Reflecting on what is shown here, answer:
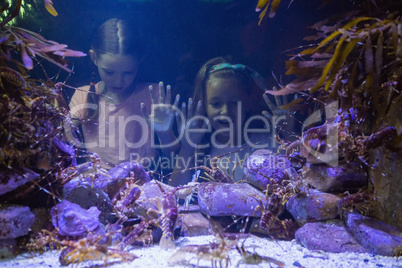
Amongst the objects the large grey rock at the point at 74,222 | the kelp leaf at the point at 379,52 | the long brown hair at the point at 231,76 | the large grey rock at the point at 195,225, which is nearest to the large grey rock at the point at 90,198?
the large grey rock at the point at 74,222

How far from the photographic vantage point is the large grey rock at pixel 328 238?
8.53 feet

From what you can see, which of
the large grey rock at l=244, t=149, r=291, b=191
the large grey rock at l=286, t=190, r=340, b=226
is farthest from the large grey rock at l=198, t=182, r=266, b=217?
the large grey rock at l=286, t=190, r=340, b=226

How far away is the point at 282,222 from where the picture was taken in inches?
125

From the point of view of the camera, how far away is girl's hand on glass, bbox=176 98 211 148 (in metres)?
5.36

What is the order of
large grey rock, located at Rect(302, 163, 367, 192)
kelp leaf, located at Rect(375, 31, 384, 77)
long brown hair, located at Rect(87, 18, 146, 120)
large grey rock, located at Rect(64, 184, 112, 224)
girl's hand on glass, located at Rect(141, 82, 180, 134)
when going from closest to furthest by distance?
kelp leaf, located at Rect(375, 31, 384, 77) < large grey rock, located at Rect(64, 184, 112, 224) < large grey rock, located at Rect(302, 163, 367, 192) < girl's hand on glass, located at Rect(141, 82, 180, 134) < long brown hair, located at Rect(87, 18, 146, 120)

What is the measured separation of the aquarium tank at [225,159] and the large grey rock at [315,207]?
2 cm

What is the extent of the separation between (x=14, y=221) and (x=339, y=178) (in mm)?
3621

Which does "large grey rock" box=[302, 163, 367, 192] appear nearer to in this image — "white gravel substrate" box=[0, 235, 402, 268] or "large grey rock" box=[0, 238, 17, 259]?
"white gravel substrate" box=[0, 235, 402, 268]

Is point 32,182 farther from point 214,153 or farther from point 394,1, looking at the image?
point 394,1

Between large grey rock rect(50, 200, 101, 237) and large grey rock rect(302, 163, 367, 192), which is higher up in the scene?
large grey rock rect(302, 163, 367, 192)

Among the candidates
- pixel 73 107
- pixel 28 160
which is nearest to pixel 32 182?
pixel 28 160

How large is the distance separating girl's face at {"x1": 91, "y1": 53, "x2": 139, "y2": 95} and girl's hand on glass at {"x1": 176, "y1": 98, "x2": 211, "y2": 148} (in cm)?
135

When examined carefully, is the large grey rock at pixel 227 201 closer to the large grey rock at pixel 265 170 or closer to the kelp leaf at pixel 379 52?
the large grey rock at pixel 265 170

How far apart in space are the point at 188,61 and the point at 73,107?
9.03 ft
